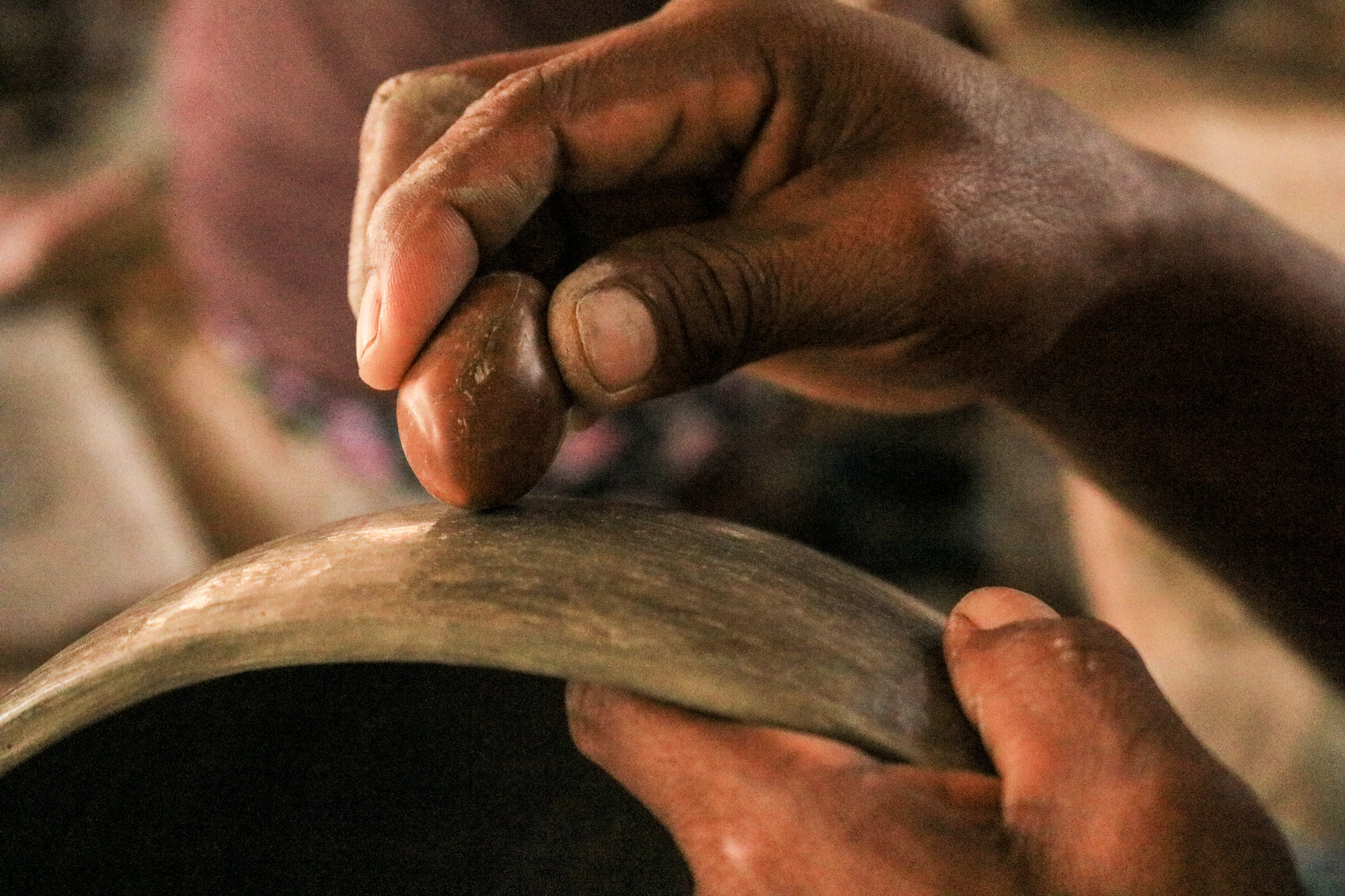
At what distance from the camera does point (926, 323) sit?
0.73 meters

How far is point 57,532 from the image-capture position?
70.4 inches

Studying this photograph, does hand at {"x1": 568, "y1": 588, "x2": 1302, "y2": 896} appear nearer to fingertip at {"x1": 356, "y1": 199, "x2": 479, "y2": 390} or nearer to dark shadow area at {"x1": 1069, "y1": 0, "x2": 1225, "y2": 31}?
fingertip at {"x1": 356, "y1": 199, "x2": 479, "y2": 390}

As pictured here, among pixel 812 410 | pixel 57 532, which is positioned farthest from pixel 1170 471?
pixel 57 532

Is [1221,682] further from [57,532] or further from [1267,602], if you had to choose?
[57,532]

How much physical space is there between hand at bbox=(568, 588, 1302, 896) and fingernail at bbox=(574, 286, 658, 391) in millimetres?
194

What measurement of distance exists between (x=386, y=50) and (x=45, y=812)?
0.97 metres

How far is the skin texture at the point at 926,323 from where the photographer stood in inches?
15.2

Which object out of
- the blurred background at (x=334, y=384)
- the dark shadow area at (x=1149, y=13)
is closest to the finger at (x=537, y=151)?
the blurred background at (x=334, y=384)

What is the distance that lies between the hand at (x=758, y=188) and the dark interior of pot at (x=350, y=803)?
0.18 meters

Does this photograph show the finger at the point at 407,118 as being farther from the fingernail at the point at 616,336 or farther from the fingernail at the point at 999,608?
the fingernail at the point at 999,608

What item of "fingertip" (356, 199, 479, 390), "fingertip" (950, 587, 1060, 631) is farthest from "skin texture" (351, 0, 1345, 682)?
"fingertip" (950, 587, 1060, 631)

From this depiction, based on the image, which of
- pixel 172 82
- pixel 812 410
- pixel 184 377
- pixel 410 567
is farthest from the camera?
pixel 184 377

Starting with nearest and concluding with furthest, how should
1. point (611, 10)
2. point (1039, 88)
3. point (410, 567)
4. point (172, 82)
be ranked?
point (410, 567) → point (1039, 88) → point (611, 10) → point (172, 82)

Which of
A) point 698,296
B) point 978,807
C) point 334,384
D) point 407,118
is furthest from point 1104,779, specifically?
point 334,384
